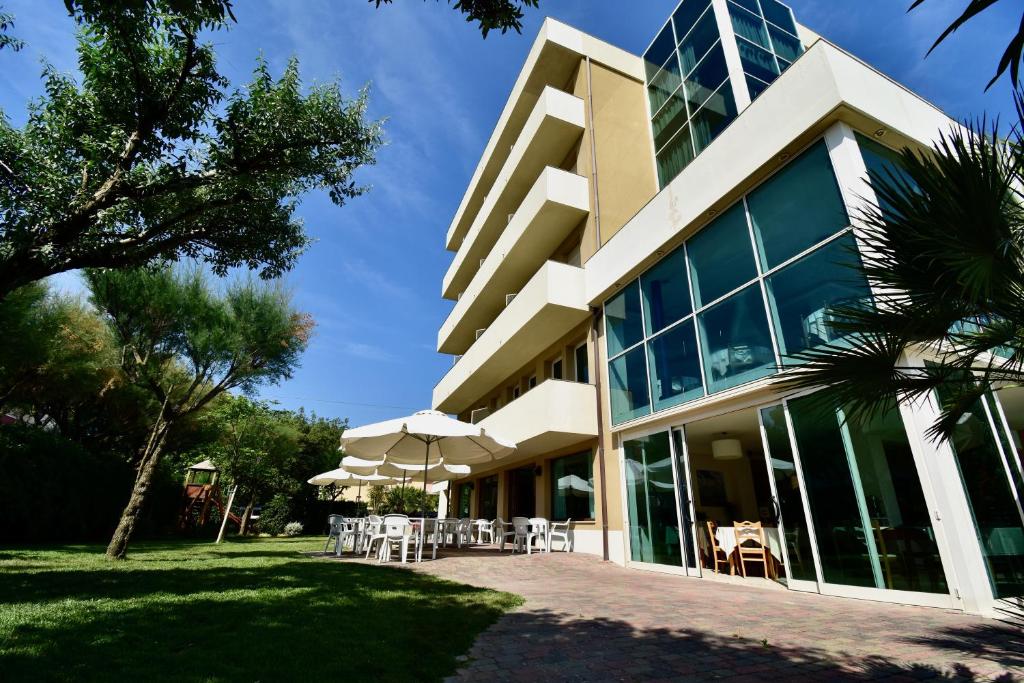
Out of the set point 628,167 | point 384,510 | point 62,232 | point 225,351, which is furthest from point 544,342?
point 384,510

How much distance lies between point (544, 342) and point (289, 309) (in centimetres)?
794

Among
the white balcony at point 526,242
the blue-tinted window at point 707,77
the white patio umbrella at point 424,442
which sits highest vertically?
the blue-tinted window at point 707,77

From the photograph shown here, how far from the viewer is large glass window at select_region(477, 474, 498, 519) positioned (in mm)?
19484

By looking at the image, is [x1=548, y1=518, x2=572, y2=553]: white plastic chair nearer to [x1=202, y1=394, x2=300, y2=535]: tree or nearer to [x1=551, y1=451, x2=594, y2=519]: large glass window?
[x1=551, y1=451, x2=594, y2=519]: large glass window

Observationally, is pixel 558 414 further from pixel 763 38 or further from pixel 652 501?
pixel 763 38

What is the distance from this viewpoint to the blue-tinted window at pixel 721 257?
8156 millimetres

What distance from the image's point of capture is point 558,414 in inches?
474

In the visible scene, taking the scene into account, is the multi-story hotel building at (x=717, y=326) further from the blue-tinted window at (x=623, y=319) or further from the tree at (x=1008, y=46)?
the tree at (x=1008, y=46)

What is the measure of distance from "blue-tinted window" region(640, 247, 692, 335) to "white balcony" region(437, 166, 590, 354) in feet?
15.0

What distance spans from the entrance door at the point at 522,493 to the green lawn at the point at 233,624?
30.6 ft

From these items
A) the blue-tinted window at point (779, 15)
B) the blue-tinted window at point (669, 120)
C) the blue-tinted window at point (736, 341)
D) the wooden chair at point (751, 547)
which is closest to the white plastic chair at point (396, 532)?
the wooden chair at point (751, 547)

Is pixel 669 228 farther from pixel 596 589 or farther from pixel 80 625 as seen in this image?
pixel 80 625

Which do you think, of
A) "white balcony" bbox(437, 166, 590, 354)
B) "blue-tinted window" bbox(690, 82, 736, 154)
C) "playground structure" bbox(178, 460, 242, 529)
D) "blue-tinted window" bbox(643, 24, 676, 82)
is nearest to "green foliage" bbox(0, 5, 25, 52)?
"white balcony" bbox(437, 166, 590, 354)

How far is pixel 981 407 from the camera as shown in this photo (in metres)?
5.84
